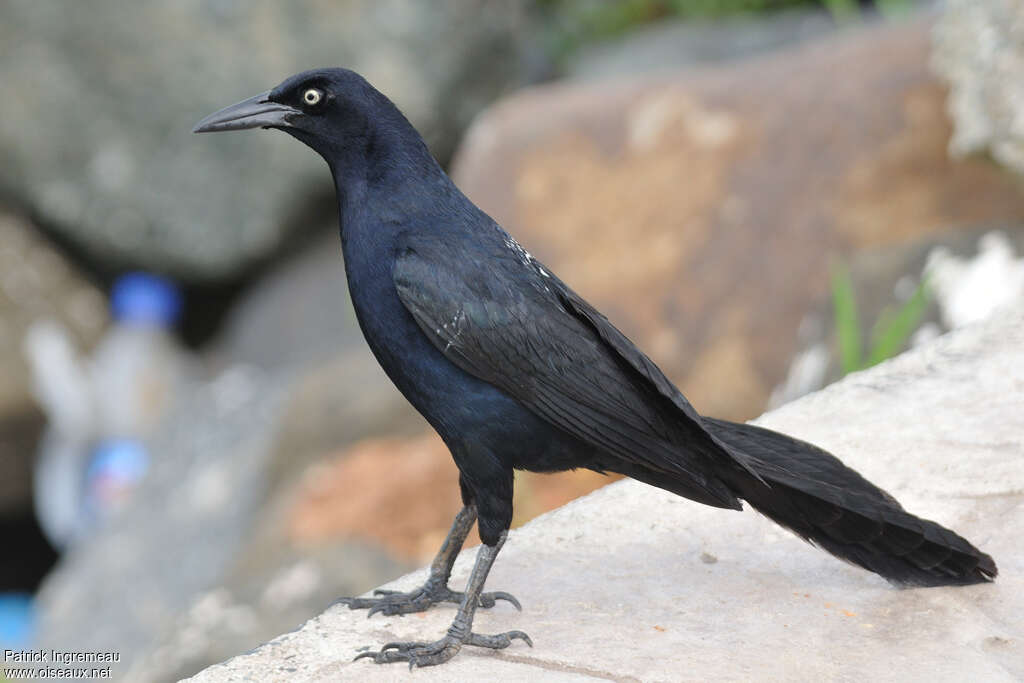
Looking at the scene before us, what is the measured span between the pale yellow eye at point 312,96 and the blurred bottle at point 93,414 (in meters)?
5.37

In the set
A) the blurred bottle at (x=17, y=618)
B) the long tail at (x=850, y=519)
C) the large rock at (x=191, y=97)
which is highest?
the large rock at (x=191, y=97)

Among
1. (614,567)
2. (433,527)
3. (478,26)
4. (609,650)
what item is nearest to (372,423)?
(433,527)

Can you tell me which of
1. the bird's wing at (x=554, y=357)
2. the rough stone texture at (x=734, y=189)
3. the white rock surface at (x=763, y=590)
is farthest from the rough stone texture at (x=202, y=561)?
the bird's wing at (x=554, y=357)

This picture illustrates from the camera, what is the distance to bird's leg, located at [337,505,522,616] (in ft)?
9.52

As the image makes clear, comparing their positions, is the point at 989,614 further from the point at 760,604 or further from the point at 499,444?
the point at 499,444

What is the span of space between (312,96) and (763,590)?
58.8 inches

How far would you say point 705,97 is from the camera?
589 cm

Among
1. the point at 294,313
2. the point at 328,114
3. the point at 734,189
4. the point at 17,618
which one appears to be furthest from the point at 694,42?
the point at 328,114

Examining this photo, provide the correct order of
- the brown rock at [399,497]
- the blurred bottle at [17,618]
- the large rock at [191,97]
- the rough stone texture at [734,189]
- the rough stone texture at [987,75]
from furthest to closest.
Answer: the large rock at [191,97] → the blurred bottle at [17,618] → the rough stone texture at [734,189] → the brown rock at [399,497] → the rough stone texture at [987,75]

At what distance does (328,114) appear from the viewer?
2.83 metres

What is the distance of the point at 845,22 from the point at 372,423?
4.15 meters

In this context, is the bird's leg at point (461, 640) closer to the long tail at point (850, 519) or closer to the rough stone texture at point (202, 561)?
the long tail at point (850, 519)

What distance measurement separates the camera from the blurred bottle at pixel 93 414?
807cm

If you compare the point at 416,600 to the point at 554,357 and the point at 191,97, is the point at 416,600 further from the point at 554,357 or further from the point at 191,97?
the point at 191,97
